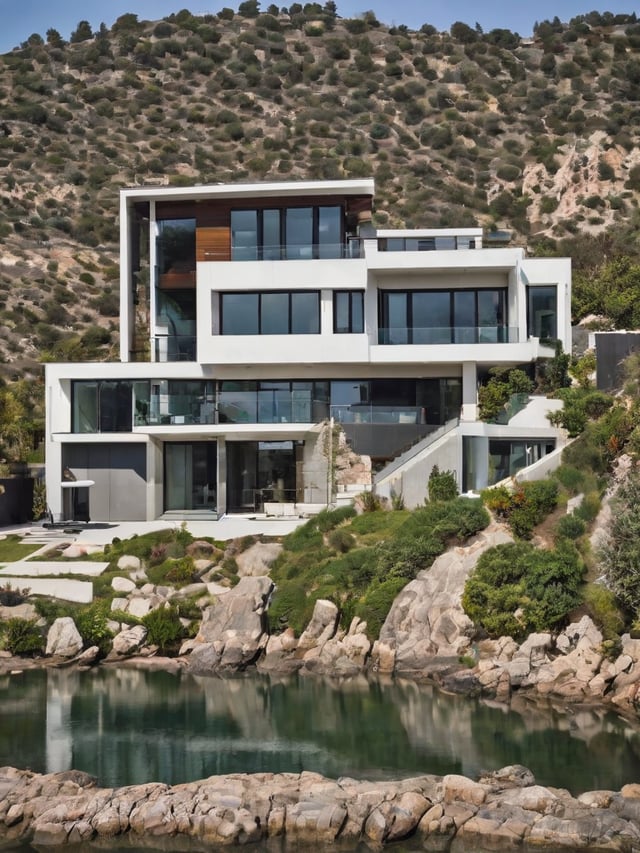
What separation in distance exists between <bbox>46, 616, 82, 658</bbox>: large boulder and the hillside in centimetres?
3666

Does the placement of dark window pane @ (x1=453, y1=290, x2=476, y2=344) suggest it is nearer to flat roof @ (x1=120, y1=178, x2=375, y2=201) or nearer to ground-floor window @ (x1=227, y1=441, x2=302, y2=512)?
flat roof @ (x1=120, y1=178, x2=375, y2=201)

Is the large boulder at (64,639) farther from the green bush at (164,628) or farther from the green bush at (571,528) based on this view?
the green bush at (571,528)

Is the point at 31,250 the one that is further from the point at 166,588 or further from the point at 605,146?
the point at 166,588

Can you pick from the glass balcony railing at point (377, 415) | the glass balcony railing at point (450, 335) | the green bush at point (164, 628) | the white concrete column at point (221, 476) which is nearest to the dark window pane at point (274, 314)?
the glass balcony railing at point (450, 335)

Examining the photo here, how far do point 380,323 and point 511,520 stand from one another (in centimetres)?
1493

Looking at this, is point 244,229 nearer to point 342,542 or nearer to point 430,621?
point 342,542

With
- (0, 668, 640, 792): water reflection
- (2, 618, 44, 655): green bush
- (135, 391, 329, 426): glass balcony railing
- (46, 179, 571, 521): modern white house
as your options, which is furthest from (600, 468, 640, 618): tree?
(135, 391, 329, 426): glass balcony railing

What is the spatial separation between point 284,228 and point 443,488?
14.1m

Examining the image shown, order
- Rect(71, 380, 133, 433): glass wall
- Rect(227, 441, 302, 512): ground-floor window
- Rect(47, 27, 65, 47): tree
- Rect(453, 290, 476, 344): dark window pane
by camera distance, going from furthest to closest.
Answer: Rect(47, 27, 65, 47): tree < Rect(453, 290, 476, 344): dark window pane < Rect(227, 441, 302, 512): ground-floor window < Rect(71, 380, 133, 433): glass wall

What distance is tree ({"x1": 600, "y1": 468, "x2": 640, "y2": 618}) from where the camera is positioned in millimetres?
26125

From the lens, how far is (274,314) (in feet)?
139

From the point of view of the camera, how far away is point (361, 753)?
2191cm

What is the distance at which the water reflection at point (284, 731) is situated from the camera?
21.0m

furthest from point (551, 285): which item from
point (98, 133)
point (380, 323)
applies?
point (98, 133)
